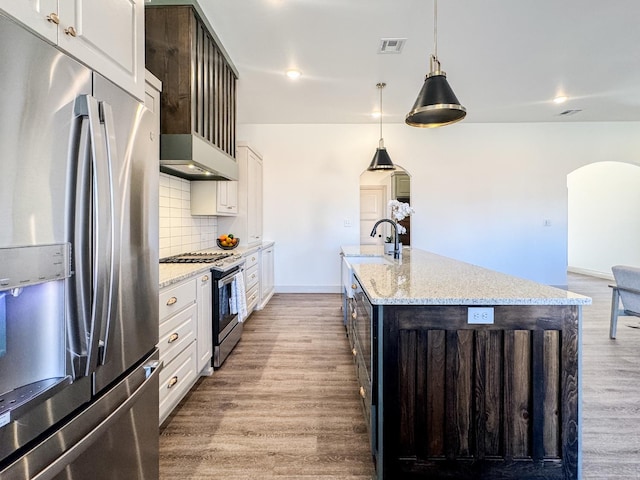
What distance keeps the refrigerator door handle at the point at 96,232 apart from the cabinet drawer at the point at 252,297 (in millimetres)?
2778

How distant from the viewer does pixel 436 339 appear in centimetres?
137

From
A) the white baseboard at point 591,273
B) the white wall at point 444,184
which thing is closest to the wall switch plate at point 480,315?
the white wall at point 444,184

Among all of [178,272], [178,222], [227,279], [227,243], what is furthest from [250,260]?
[178,272]

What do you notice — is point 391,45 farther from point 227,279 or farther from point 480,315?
point 480,315

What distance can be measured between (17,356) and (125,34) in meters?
1.16

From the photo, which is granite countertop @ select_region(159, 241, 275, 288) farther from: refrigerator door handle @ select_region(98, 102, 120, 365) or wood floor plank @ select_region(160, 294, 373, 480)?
wood floor plank @ select_region(160, 294, 373, 480)

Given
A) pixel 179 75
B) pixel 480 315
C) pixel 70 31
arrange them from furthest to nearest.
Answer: pixel 179 75 → pixel 480 315 → pixel 70 31

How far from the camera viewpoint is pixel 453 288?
1549 millimetres

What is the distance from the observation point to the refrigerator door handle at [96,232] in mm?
888

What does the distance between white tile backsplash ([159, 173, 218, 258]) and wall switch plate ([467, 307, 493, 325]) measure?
246 centimetres

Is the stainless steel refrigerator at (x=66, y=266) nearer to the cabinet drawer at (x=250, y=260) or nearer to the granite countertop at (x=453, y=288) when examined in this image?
the granite countertop at (x=453, y=288)

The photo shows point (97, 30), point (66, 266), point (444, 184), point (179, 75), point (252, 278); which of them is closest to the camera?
point (66, 266)

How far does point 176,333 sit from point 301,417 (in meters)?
0.89

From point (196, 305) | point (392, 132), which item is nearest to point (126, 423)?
point (196, 305)
